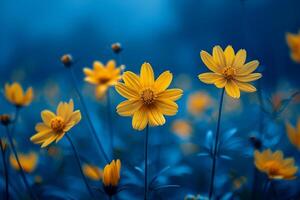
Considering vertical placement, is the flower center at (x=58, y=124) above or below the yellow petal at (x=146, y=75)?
below

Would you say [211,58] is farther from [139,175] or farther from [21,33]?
[21,33]

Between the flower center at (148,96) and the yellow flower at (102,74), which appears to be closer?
the flower center at (148,96)

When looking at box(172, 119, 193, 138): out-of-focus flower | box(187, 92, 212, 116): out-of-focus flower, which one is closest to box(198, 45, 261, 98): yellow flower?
box(172, 119, 193, 138): out-of-focus flower

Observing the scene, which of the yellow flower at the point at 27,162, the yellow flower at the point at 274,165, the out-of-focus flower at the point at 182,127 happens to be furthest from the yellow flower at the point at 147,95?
the out-of-focus flower at the point at 182,127

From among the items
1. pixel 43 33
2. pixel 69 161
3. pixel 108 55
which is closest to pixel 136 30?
pixel 108 55

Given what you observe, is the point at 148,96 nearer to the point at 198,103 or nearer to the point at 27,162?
the point at 27,162

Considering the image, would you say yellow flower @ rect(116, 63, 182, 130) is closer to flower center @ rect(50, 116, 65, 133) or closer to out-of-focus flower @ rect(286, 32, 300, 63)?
flower center @ rect(50, 116, 65, 133)

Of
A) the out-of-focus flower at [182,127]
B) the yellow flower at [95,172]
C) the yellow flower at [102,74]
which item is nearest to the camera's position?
the yellow flower at [95,172]

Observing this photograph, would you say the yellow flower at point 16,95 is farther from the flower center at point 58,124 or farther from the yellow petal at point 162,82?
the yellow petal at point 162,82
